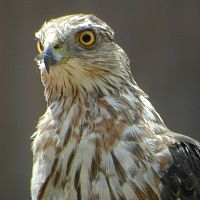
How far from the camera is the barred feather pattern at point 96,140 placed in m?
5.50

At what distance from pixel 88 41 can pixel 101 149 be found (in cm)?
65

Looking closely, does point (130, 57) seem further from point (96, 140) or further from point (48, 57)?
point (48, 57)

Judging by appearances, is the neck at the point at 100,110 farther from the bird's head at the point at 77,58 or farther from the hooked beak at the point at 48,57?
the hooked beak at the point at 48,57

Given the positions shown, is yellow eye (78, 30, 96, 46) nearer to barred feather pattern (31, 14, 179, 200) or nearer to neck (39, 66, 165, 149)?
barred feather pattern (31, 14, 179, 200)

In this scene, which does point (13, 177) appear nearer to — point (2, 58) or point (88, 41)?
point (2, 58)

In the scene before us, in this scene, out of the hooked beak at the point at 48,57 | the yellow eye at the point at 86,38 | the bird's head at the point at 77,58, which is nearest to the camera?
the hooked beak at the point at 48,57

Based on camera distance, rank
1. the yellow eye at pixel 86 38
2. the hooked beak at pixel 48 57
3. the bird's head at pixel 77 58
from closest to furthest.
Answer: the hooked beak at pixel 48 57
the bird's head at pixel 77 58
the yellow eye at pixel 86 38

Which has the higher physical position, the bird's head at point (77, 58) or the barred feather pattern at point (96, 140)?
the bird's head at point (77, 58)

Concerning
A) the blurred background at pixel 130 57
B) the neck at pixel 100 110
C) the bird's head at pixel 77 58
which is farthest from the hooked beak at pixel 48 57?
the blurred background at pixel 130 57

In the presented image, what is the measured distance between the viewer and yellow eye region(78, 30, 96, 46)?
570cm

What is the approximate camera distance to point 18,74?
9.44 m

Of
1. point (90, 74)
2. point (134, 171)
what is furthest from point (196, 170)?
point (90, 74)

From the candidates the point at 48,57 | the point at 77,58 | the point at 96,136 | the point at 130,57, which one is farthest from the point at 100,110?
the point at 130,57

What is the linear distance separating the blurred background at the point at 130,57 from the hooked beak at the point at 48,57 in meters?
3.78
